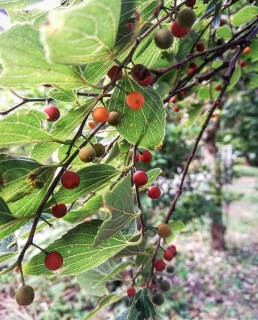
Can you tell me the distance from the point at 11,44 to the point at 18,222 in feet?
1.06

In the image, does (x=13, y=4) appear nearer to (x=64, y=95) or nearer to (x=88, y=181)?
(x=64, y=95)

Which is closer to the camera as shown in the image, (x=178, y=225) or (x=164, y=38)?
(x=164, y=38)

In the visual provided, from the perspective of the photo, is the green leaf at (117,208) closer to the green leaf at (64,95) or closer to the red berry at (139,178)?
the red berry at (139,178)

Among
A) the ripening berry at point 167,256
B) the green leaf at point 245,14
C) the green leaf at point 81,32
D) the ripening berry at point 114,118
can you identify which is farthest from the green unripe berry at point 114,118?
the green leaf at point 245,14

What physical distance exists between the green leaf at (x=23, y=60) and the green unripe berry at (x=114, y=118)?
0.57 feet

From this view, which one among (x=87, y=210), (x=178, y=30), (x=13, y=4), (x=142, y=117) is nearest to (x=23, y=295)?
(x=87, y=210)

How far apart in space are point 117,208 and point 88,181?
0.14 metres

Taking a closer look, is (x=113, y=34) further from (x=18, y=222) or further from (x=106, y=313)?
(x=106, y=313)

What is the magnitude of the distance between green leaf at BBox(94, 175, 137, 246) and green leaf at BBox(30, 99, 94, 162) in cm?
17

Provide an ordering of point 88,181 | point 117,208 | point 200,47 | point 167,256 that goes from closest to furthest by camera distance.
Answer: point 117,208 < point 88,181 < point 167,256 < point 200,47

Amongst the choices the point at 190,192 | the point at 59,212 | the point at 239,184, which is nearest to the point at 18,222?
the point at 59,212

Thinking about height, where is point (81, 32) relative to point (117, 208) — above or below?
above

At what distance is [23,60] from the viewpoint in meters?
0.44

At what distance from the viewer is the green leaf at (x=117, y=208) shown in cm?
50
